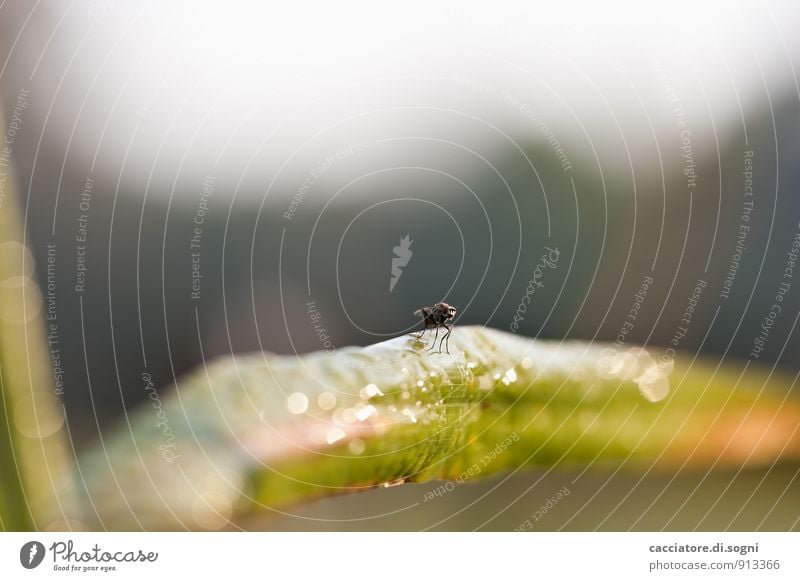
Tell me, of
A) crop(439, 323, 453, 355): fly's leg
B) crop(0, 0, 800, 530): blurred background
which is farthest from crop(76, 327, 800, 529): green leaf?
crop(0, 0, 800, 530): blurred background

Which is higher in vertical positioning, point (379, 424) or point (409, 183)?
point (409, 183)

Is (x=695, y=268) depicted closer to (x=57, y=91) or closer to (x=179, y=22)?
(x=179, y=22)

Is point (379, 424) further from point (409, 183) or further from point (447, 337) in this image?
point (409, 183)

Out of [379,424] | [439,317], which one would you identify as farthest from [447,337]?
[379,424]

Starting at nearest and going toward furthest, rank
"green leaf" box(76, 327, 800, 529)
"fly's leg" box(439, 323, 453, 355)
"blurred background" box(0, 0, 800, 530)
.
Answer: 1. "green leaf" box(76, 327, 800, 529)
2. "fly's leg" box(439, 323, 453, 355)
3. "blurred background" box(0, 0, 800, 530)

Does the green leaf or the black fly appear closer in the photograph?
the green leaf

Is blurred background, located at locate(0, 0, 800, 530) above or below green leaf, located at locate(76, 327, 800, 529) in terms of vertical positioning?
above

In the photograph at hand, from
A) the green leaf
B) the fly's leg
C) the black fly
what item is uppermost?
the black fly

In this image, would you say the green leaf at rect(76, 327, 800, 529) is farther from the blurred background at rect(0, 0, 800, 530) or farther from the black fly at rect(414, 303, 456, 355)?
the blurred background at rect(0, 0, 800, 530)
